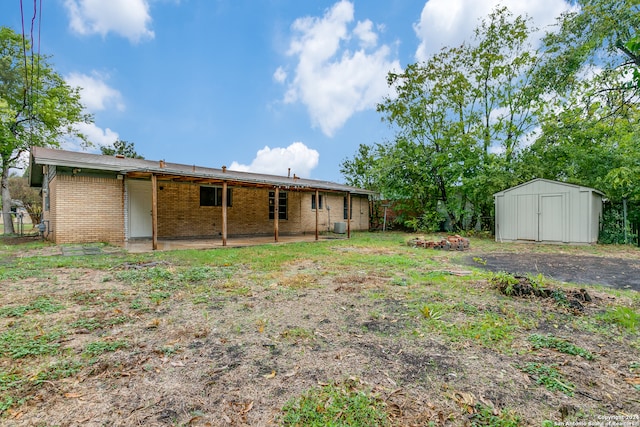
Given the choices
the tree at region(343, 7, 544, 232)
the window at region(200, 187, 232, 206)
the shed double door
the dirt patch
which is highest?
the tree at region(343, 7, 544, 232)

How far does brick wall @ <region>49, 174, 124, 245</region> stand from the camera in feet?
28.6

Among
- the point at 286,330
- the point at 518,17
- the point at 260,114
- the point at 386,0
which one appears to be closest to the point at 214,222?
the point at 260,114

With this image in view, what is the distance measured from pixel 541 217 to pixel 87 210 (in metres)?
16.0

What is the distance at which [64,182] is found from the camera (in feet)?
28.6

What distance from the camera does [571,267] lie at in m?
6.48

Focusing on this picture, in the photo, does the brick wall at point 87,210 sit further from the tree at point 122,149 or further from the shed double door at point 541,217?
the tree at point 122,149

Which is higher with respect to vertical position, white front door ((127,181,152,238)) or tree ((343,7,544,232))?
tree ((343,7,544,232))

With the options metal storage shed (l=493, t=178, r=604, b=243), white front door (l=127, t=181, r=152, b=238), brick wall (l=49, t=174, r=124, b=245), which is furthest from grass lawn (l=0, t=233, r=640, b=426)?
metal storage shed (l=493, t=178, r=604, b=243)

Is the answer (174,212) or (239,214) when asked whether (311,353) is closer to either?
(174,212)

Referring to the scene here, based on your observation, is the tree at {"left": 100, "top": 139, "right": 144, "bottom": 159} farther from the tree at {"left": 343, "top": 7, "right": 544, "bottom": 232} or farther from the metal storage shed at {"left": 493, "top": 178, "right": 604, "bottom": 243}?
the metal storage shed at {"left": 493, "top": 178, "right": 604, "bottom": 243}

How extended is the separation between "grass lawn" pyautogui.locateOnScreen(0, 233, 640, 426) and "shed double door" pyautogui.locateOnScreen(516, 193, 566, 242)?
736cm

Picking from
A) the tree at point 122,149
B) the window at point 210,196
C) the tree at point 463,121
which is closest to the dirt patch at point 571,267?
the tree at point 463,121

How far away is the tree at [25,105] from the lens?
14602 mm

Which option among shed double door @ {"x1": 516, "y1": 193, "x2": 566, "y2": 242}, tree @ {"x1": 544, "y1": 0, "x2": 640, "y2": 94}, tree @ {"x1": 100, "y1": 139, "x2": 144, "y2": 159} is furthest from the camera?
tree @ {"x1": 100, "y1": 139, "x2": 144, "y2": 159}
